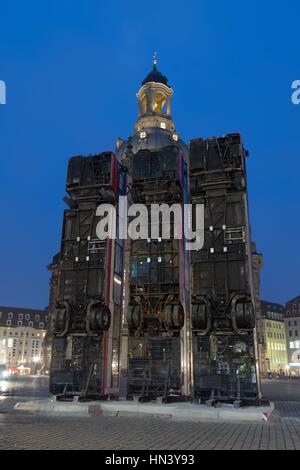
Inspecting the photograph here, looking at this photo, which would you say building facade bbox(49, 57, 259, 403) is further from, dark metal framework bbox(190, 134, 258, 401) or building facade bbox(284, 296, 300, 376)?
building facade bbox(284, 296, 300, 376)

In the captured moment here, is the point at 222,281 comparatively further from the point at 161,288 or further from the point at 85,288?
the point at 85,288

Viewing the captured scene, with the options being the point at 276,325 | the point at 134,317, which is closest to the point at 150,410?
the point at 134,317

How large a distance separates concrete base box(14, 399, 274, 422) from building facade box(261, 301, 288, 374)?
111138 millimetres

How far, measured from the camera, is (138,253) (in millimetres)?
26141

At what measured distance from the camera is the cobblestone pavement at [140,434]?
11109 millimetres

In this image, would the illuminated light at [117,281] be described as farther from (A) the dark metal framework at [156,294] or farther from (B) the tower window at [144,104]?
(B) the tower window at [144,104]

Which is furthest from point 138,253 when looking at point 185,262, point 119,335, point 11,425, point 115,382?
point 11,425

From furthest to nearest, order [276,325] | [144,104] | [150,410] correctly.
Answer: [276,325] < [144,104] < [150,410]

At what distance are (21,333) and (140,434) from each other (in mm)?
142598

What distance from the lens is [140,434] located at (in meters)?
13.3

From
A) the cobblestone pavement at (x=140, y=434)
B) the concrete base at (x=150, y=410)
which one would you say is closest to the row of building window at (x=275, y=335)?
the concrete base at (x=150, y=410)

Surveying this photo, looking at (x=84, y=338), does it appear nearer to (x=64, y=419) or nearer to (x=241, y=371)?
(x=64, y=419)

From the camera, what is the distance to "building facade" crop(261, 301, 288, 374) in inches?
4936

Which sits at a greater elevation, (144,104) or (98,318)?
(144,104)
